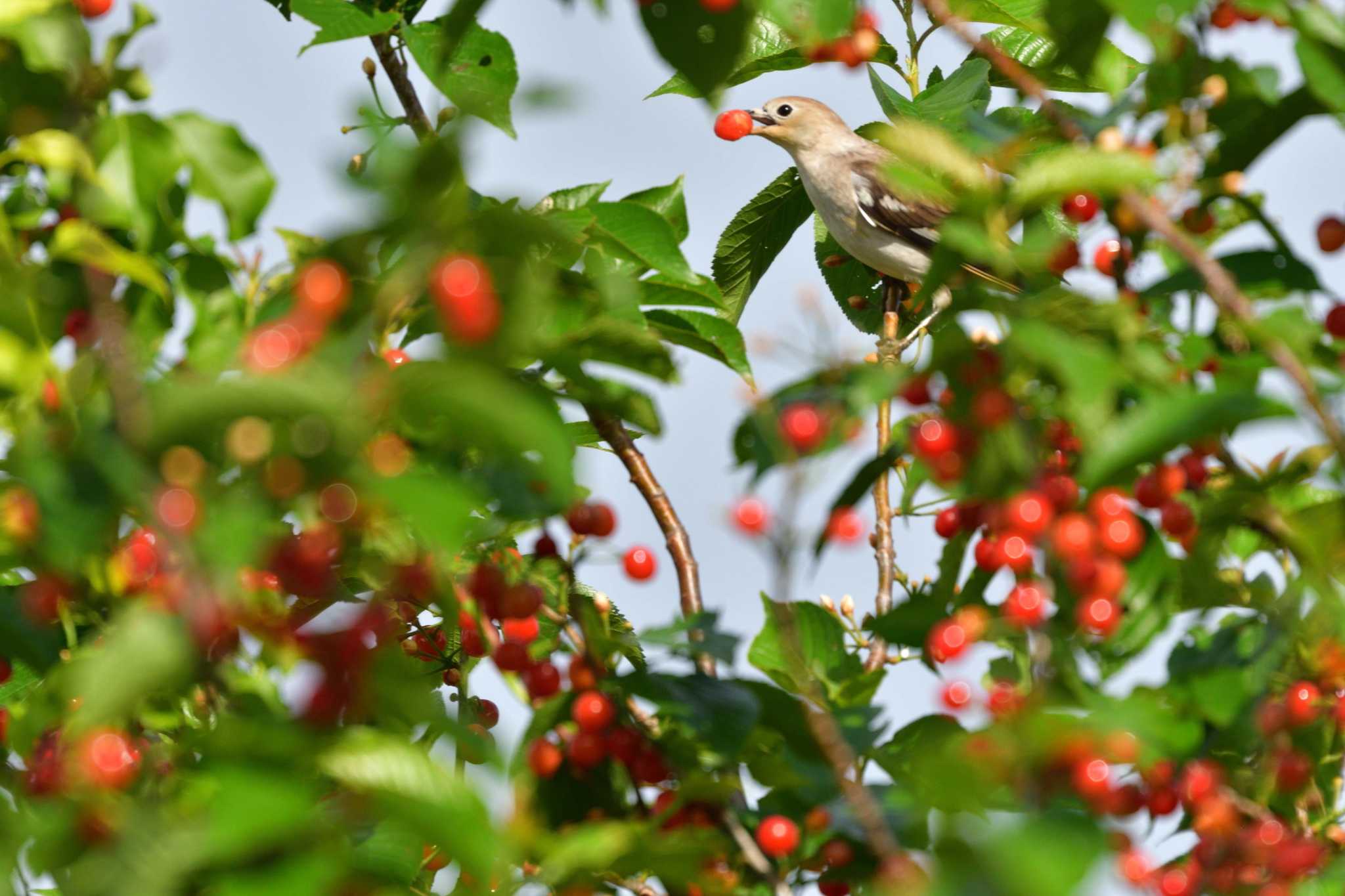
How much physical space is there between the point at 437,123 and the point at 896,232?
4.58m

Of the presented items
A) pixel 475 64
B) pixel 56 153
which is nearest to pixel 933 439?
pixel 56 153

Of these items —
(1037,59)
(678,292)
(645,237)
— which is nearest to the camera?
(645,237)

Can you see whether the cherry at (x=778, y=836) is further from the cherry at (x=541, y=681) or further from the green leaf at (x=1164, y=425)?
the green leaf at (x=1164, y=425)

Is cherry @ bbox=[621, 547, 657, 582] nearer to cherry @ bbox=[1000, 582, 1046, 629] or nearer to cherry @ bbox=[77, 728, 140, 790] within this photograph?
cherry @ bbox=[1000, 582, 1046, 629]

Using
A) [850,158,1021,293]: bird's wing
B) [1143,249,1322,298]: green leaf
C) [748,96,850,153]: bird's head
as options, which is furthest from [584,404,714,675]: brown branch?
[748,96,850,153]: bird's head

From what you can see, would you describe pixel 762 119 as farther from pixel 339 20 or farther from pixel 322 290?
pixel 322 290

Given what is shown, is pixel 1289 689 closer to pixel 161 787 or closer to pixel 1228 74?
pixel 1228 74

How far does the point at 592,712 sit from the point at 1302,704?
46.9 inches

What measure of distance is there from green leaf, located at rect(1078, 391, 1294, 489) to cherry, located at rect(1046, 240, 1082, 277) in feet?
2.03

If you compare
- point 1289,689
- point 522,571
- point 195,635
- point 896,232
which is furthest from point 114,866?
point 896,232

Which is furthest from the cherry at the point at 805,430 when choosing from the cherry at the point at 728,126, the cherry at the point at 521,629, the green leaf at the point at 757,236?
the cherry at the point at 728,126

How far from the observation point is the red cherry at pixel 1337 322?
260cm

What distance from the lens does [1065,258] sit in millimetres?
2615

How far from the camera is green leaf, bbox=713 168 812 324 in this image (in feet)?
16.6
